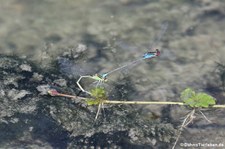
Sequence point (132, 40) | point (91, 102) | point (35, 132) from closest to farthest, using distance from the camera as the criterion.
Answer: point (35, 132), point (91, 102), point (132, 40)

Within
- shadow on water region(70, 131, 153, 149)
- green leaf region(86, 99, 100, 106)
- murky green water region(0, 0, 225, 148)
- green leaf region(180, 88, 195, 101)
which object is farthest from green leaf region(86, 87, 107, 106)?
green leaf region(180, 88, 195, 101)

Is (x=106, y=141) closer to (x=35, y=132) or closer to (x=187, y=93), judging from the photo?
(x=35, y=132)

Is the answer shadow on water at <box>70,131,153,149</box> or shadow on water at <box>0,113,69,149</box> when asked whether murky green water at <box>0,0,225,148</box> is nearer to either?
shadow on water at <box>70,131,153,149</box>

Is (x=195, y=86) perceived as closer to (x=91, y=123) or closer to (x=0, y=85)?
(x=91, y=123)

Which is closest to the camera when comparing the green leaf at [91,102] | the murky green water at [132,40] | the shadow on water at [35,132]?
the shadow on water at [35,132]

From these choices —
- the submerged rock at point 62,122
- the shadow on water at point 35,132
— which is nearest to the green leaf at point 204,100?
the submerged rock at point 62,122

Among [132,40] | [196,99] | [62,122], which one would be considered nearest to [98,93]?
[62,122]

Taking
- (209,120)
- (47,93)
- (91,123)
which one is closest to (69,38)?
(47,93)

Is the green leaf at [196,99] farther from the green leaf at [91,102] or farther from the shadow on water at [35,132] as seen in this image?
the shadow on water at [35,132]
